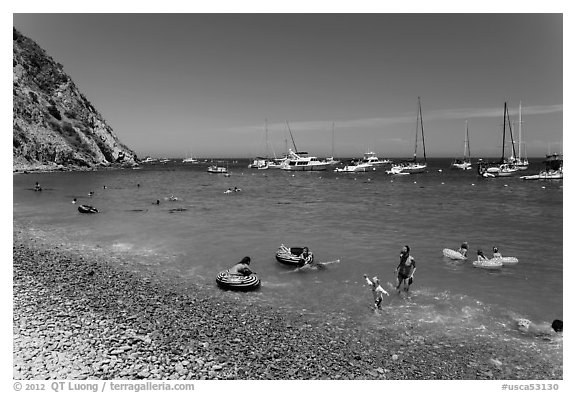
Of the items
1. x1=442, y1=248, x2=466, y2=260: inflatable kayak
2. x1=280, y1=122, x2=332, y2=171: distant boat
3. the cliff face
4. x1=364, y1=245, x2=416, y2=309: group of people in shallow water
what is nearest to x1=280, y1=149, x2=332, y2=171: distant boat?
x1=280, y1=122, x2=332, y2=171: distant boat

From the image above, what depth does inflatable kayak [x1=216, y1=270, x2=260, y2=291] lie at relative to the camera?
49.5ft

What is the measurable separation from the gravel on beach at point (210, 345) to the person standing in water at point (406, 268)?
3730 millimetres

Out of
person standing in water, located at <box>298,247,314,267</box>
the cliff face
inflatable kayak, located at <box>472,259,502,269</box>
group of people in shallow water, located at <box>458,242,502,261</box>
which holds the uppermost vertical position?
the cliff face

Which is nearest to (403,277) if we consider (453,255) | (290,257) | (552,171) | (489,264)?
(290,257)

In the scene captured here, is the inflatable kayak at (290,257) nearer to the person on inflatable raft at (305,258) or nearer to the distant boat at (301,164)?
the person on inflatable raft at (305,258)

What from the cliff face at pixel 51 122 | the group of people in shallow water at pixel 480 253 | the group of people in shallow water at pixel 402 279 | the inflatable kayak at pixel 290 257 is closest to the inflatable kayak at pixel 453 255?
the group of people in shallow water at pixel 480 253

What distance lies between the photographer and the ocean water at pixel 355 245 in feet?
46.0

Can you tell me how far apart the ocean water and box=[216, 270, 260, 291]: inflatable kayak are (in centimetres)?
46

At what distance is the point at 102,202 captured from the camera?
151 ft

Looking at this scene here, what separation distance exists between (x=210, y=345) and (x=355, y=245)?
54.4ft

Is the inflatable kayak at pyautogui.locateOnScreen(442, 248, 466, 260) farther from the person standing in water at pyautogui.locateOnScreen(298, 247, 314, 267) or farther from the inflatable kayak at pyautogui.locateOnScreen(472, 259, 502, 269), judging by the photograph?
the person standing in water at pyautogui.locateOnScreen(298, 247, 314, 267)

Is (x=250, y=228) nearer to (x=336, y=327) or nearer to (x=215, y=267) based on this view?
(x=215, y=267)
